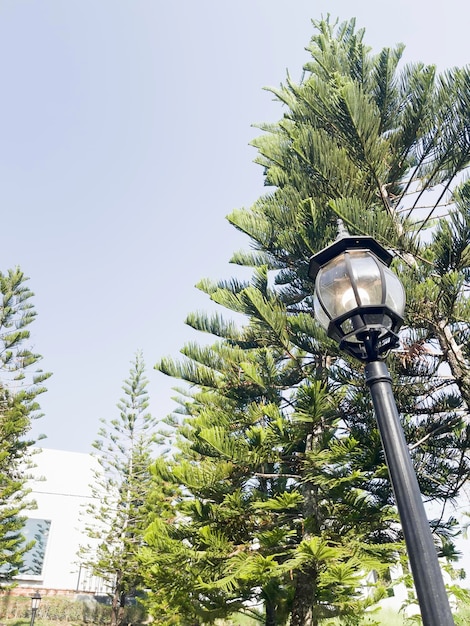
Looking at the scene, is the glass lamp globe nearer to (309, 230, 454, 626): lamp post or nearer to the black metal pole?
(309, 230, 454, 626): lamp post

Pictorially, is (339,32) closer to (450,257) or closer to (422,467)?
(450,257)

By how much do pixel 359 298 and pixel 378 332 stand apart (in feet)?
Answer: 0.41

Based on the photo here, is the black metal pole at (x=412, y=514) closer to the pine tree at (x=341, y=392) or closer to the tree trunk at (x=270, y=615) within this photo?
the pine tree at (x=341, y=392)

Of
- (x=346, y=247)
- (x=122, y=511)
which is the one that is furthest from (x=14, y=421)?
(x=346, y=247)

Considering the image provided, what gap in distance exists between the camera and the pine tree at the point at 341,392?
347cm

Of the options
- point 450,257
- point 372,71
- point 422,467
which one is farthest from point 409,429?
point 372,71

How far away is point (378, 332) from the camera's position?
1.39 metres

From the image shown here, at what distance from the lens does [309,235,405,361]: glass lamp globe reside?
1.40 m

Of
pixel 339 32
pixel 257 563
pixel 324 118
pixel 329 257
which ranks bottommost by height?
pixel 257 563

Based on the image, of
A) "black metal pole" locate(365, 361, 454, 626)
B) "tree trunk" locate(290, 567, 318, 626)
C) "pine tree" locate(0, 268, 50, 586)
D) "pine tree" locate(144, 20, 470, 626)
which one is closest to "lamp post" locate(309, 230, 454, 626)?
"black metal pole" locate(365, 361, 454, 626)

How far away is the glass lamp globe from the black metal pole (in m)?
0.13

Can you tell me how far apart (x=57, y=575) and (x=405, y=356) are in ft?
44.8

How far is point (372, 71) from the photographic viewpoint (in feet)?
13.5

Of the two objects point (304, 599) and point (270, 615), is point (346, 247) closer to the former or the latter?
point (304, 599)
